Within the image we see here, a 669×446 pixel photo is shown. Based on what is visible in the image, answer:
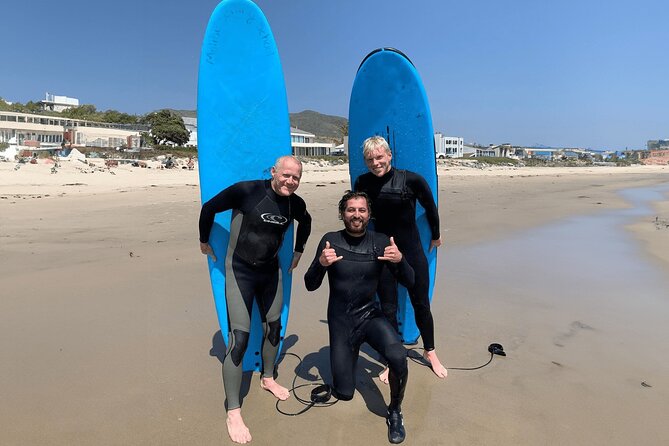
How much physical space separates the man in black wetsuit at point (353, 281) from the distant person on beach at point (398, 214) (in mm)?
312

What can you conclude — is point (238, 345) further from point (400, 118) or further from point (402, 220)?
point (400, 118)

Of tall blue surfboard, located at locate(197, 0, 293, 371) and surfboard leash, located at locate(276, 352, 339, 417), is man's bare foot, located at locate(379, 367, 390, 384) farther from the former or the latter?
tall blue surfboard, located at locate(197, 0, 293, 371)

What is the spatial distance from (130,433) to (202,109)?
77.9 inches

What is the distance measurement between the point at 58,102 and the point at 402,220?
98259 millimetres

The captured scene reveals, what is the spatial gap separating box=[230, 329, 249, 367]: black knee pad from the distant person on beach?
82cm

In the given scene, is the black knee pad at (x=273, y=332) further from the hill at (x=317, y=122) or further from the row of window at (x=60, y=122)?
the hill at (x=317, y=122)

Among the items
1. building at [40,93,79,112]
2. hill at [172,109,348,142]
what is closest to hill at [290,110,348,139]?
hill at [172,109,348,142]

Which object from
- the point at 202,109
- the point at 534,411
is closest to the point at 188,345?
the point at 202,109

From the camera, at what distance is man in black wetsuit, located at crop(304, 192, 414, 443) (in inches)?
84.3

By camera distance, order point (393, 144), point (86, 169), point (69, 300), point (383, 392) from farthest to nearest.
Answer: point (86, 169) → point (69, 300) → point (393, 144) → point (383, 392)

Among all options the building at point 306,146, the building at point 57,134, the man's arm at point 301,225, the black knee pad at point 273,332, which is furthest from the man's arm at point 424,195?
the building at point 306,146

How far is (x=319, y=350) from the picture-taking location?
10.1 feet

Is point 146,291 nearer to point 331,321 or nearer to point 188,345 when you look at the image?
point 188,345

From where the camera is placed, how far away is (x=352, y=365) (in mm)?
2219
